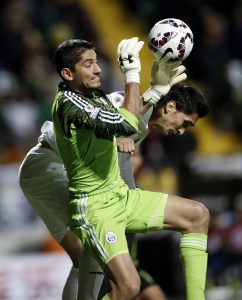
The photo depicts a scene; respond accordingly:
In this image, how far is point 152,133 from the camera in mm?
12836

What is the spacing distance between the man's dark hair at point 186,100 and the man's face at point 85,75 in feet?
2.23

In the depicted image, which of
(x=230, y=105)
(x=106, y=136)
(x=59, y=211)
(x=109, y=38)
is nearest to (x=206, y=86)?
(x=230, y=105)

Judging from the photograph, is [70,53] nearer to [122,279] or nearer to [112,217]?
[112,217]

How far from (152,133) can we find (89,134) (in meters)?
5.40

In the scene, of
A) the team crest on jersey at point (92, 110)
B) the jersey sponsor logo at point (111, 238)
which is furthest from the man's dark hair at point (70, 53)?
the jersey sponsor logo at point (111, 238)

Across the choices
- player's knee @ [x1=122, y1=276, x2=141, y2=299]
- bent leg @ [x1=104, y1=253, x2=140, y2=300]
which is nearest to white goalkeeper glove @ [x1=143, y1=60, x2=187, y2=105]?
bent leg @ [x1=104, y1=253, x2=140, y2=300]

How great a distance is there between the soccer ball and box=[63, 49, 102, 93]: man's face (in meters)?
0.49

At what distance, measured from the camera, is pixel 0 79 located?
14359 mm

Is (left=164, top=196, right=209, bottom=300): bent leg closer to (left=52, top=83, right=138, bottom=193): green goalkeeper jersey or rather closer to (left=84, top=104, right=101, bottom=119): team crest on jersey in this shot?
(left=52, top=83, right=138, bottom=193): green goalkeeper jersey

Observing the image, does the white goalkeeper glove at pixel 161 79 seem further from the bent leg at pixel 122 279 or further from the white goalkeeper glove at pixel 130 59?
the bent leg at pixel 122 279

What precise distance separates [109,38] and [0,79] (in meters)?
2.83

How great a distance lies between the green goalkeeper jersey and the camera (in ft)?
24.0

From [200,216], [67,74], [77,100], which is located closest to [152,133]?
Result: [200,216]

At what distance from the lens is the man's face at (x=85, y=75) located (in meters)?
7.48
